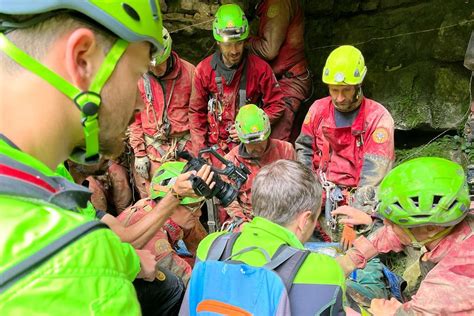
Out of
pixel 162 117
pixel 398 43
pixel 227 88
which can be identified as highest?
pixel 398 43

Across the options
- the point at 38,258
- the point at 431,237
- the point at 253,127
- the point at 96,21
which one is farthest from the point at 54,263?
the point at 253,127

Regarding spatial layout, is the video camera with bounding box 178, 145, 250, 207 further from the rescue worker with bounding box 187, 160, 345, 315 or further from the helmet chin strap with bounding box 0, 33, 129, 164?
the helmet chin strap with bounding box 0, 33, 129, 164

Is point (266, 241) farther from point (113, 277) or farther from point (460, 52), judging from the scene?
point (460, 52)

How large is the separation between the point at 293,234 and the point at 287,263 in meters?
0.29

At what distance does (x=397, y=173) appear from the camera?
2760mm

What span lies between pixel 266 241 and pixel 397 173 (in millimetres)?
1137

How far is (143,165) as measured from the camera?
6.13 metres

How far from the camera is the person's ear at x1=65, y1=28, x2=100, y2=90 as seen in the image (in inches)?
40.8

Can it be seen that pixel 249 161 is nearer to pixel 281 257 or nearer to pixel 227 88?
pixel 227 88

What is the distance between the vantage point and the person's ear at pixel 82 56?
3.40 feet

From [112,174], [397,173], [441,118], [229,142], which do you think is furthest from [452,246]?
[112,174]

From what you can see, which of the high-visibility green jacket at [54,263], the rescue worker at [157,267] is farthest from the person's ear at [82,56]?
the rescue worker at [157,267]

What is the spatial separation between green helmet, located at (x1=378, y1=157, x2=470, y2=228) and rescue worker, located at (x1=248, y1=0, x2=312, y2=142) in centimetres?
352

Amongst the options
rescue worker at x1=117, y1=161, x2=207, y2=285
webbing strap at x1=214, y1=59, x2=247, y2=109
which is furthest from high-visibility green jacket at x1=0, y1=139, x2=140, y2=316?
webbing strap at x1=214, y1=59, x2=247, y2=109
